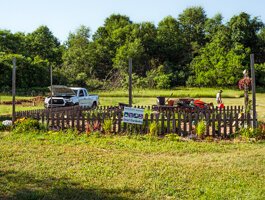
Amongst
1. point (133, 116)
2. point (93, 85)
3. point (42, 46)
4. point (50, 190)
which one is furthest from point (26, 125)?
point (42, 46)

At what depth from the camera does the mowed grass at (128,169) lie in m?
5.49

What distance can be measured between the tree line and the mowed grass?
122 ft

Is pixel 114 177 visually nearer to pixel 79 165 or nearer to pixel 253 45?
pixel 79 165

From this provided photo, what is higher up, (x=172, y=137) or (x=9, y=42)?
(x=9, y=42)

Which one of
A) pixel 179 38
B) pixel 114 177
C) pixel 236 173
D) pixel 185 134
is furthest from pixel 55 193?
pixel 179 38

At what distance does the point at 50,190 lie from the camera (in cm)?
556

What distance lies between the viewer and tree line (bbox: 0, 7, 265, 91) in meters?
50.3

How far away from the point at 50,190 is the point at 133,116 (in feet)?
18.8

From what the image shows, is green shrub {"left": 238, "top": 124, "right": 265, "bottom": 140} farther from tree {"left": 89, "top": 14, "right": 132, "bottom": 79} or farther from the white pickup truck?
tree {"left": 89, "top": 14, "right": 132, "bottom": 79}

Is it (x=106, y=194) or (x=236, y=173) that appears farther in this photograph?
(x=236, y=173)

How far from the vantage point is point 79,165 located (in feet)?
23.4

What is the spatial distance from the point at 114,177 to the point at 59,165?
1479mm

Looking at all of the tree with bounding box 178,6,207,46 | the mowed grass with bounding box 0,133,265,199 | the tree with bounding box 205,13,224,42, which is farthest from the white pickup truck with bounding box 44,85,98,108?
the tree with bounding box 178,6,207,46

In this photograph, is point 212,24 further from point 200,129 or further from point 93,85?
point 200,129
